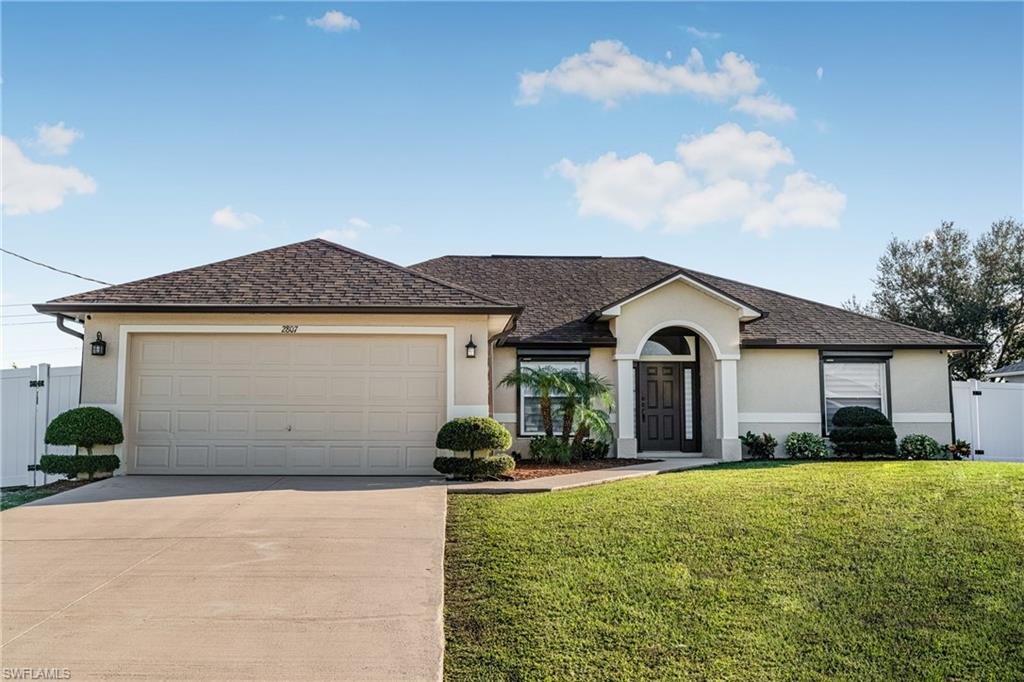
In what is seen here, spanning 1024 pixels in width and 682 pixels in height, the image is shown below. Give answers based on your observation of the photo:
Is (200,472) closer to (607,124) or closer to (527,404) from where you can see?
(527,404)

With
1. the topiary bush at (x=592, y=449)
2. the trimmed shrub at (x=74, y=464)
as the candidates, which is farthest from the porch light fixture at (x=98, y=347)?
the topiary bush at (x=592, y=449)

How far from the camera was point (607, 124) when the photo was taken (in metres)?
14.3

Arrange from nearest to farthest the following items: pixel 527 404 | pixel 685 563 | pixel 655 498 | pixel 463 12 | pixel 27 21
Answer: pixel 685 563, pixel 655 498, pixel 27 21, pixel 463 12, pixel 527 404

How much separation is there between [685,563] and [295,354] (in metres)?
7.64

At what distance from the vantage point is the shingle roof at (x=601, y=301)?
625 inches

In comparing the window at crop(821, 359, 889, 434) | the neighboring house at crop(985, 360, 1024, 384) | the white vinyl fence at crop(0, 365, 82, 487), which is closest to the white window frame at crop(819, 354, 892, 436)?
the window at crop(821, 359, 889, 434)

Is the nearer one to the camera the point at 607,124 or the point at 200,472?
the point at 200,472

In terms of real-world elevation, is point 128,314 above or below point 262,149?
below

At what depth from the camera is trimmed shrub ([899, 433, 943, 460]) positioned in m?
15.5

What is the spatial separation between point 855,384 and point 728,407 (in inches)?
130

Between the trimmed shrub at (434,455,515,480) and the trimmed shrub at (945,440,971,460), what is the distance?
1106 centimetres

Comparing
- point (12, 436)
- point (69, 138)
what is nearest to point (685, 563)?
point (12, 436)

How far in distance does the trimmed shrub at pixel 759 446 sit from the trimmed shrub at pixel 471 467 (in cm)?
694

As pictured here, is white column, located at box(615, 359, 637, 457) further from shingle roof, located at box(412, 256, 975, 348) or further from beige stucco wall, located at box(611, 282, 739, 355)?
shingle roof, located at box(412, 256, 975, 348)
